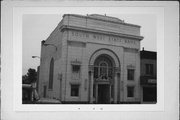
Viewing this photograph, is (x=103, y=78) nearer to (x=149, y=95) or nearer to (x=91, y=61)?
(x=91, y=61)

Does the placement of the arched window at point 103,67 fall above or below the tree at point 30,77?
above

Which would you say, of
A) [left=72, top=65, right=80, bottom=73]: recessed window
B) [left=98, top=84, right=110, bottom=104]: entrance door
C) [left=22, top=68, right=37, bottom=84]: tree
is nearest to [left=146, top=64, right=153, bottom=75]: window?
[left=98, top=84, right=110, bottom=104]: entrance door

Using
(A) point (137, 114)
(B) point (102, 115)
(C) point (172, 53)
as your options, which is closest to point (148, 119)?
(A) point (137, 114)

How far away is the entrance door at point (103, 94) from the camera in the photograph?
5.05 m

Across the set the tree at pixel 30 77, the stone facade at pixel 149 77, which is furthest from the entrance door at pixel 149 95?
the tree at pixel 30 77

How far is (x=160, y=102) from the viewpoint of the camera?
16.6ft

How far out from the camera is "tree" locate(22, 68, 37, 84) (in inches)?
194

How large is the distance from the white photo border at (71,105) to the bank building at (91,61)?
0.14 metres

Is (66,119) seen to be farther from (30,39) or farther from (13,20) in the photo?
(13,20)

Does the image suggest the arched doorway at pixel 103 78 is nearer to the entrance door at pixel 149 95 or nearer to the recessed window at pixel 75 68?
the recessed window at pixel 75 68

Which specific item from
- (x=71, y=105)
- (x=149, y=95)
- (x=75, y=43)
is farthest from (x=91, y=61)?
(x=149, y=95)

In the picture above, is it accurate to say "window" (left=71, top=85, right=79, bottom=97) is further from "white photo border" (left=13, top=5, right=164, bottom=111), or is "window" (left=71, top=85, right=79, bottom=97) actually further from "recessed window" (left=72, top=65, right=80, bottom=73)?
"recessed window" (left=72, top=65, right=80, bottom=73)

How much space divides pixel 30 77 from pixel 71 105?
109 centimetres

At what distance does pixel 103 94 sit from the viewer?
5.06 m
